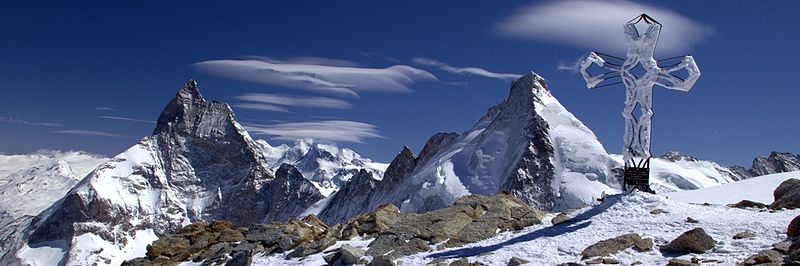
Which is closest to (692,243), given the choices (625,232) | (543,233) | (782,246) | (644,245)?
(644,245)

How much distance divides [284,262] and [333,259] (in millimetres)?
3483

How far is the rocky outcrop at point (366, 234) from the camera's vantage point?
2980cm

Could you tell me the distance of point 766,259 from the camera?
20.0 meters

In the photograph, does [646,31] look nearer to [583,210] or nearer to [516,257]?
[583,210]

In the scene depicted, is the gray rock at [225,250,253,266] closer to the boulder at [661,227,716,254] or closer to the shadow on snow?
the shadow on snow

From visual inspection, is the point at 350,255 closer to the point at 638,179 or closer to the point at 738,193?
the point at 638,179

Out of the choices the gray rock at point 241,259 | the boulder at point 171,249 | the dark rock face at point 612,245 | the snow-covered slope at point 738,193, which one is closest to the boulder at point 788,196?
the snow-covered slope at point 738,193

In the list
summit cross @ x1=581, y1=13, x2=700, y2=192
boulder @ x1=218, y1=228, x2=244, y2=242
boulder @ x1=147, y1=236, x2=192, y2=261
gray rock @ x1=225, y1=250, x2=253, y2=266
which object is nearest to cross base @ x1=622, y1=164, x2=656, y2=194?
summit cross @ x1=581, y1=13, x2=700, y2=192

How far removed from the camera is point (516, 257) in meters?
24.9

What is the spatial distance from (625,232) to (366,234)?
1311cm

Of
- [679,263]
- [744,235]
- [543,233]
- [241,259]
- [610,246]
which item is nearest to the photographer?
[679,263]

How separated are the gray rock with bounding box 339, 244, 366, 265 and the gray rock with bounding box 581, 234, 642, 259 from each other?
9.06 m

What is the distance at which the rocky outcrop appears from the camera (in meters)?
29.8

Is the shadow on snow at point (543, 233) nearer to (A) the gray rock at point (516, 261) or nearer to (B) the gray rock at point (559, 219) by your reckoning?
(B) the gray rock at point (559, 219)
